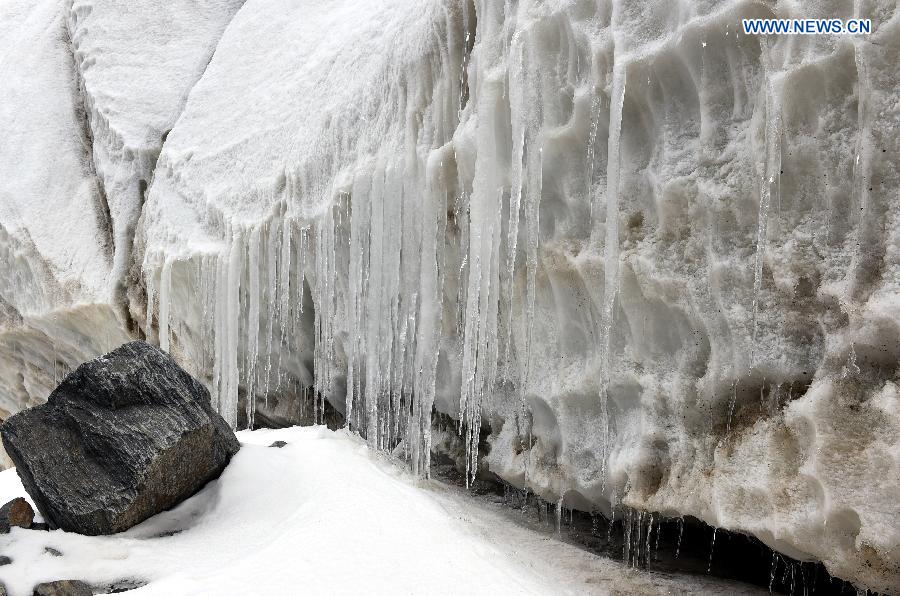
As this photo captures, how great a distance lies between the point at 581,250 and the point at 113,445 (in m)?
2.49

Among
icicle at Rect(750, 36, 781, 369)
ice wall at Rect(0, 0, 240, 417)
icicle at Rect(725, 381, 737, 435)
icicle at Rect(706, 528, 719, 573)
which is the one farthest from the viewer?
ice wall at Rect(0, 0, 240, 417)

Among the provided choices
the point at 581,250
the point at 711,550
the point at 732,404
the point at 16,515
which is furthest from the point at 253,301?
the point at 732,404

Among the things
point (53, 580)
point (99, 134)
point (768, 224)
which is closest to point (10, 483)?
point (53, 580)

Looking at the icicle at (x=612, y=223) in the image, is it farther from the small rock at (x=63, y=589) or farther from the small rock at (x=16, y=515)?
the small rock at (x=16, y=515)

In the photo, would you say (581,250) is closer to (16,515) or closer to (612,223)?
(612,223)

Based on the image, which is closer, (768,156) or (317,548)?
(768,156)

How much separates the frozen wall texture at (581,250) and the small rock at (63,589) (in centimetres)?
203

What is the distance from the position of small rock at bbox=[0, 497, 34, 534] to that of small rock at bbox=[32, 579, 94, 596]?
57cm

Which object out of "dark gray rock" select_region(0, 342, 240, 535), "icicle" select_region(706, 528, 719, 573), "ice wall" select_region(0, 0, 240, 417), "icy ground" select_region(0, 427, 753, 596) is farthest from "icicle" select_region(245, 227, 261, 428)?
"icicle" select_region(706, 528, 719, 573)

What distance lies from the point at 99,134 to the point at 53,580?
269 inches

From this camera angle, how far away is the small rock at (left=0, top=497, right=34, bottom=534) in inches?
124

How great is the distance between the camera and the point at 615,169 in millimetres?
3043

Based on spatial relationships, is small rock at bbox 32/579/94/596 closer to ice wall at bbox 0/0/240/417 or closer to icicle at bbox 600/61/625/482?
icicle at bbox 600/61/625/482

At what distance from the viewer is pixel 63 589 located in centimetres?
273
